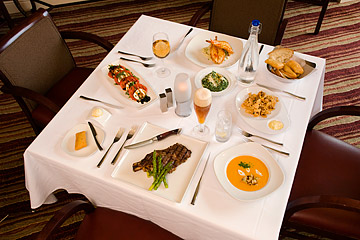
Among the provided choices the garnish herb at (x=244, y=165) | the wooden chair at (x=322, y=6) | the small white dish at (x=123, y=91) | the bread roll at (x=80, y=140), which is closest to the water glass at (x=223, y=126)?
the garnish herb at (x=244, y=165)

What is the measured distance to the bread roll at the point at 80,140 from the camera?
143cm

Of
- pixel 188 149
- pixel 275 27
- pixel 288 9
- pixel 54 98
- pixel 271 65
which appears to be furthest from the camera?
pixel 288 9

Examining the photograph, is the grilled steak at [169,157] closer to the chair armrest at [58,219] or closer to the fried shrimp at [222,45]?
the chair armrest at [58,219]

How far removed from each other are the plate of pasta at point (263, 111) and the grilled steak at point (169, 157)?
33 cm

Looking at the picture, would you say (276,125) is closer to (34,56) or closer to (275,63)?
(275,63)

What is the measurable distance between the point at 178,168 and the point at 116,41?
222cm

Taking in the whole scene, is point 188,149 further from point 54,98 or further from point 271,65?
point 54,98

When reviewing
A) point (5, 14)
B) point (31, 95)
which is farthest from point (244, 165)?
point (5, 14)

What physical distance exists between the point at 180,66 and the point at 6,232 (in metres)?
1.48

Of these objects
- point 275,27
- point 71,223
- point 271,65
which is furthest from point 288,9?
point 71,223

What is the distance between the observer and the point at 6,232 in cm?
206

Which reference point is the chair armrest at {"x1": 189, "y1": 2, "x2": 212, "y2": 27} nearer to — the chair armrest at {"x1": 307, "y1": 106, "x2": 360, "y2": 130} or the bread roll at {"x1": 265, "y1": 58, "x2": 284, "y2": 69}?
the bread roll at {"x1": 265, "y1": 58, "x2": 284, "y2": 69}

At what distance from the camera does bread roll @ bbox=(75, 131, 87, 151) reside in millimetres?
1431

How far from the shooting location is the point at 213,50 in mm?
1772
